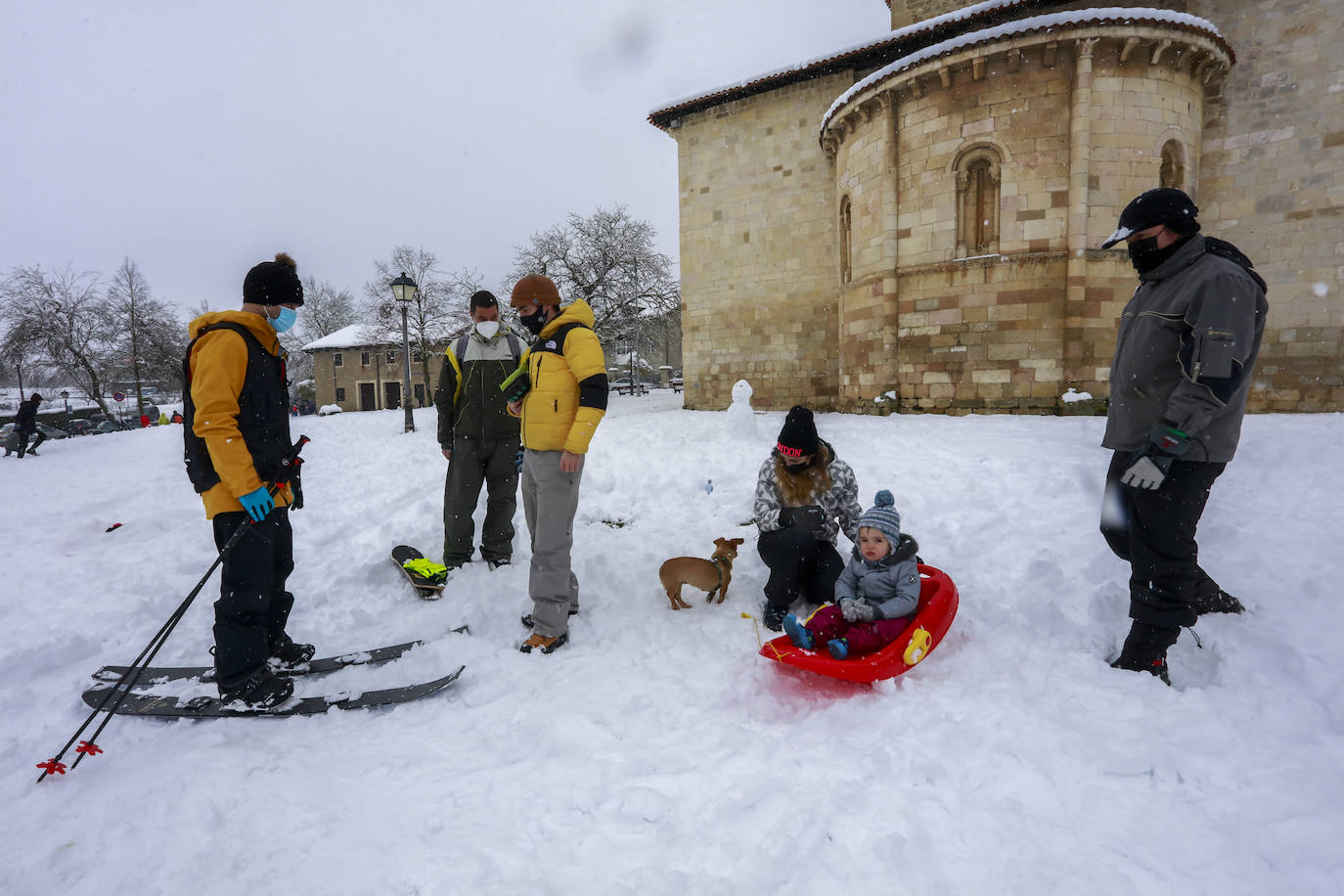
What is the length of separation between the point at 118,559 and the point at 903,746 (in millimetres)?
6311

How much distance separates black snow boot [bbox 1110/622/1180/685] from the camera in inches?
102

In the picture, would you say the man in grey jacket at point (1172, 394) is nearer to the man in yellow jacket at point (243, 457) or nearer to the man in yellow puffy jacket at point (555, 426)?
the man in yellow puffy jacket at point (555, 426)

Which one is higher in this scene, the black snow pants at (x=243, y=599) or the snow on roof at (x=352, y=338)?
the snow on roof at (x=352, y=338)

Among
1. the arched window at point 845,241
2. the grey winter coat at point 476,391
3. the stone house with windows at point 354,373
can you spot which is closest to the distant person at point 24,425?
the grey winter coat at point 476,391

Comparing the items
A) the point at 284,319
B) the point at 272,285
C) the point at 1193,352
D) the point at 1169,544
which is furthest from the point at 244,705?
the point at 1193,352

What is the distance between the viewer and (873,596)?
9.86ft

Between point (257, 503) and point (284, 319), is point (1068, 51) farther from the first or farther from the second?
point (257, 503)

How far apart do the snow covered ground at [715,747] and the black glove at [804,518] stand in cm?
68

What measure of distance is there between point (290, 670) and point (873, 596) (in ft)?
10.3

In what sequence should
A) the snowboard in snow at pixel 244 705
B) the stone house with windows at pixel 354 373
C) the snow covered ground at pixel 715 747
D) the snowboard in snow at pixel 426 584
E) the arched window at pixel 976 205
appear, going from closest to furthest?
the snow covered ground at pixel 715 747
the snowboard in snow at pixel 244 705
the snowboard in snow at pixel 426 584
the arched window at pixel 976 205
the stone house with windows at pixel 354 373

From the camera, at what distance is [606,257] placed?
893 inches

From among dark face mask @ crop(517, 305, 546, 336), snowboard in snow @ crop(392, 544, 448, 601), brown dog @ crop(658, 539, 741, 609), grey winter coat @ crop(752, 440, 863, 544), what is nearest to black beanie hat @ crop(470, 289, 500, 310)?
dark face mask @ crop(517, 305, 546, 336)

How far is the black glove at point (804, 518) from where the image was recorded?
361 cm

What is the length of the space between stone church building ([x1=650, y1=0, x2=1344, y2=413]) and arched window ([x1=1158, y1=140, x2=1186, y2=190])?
0.03 m
